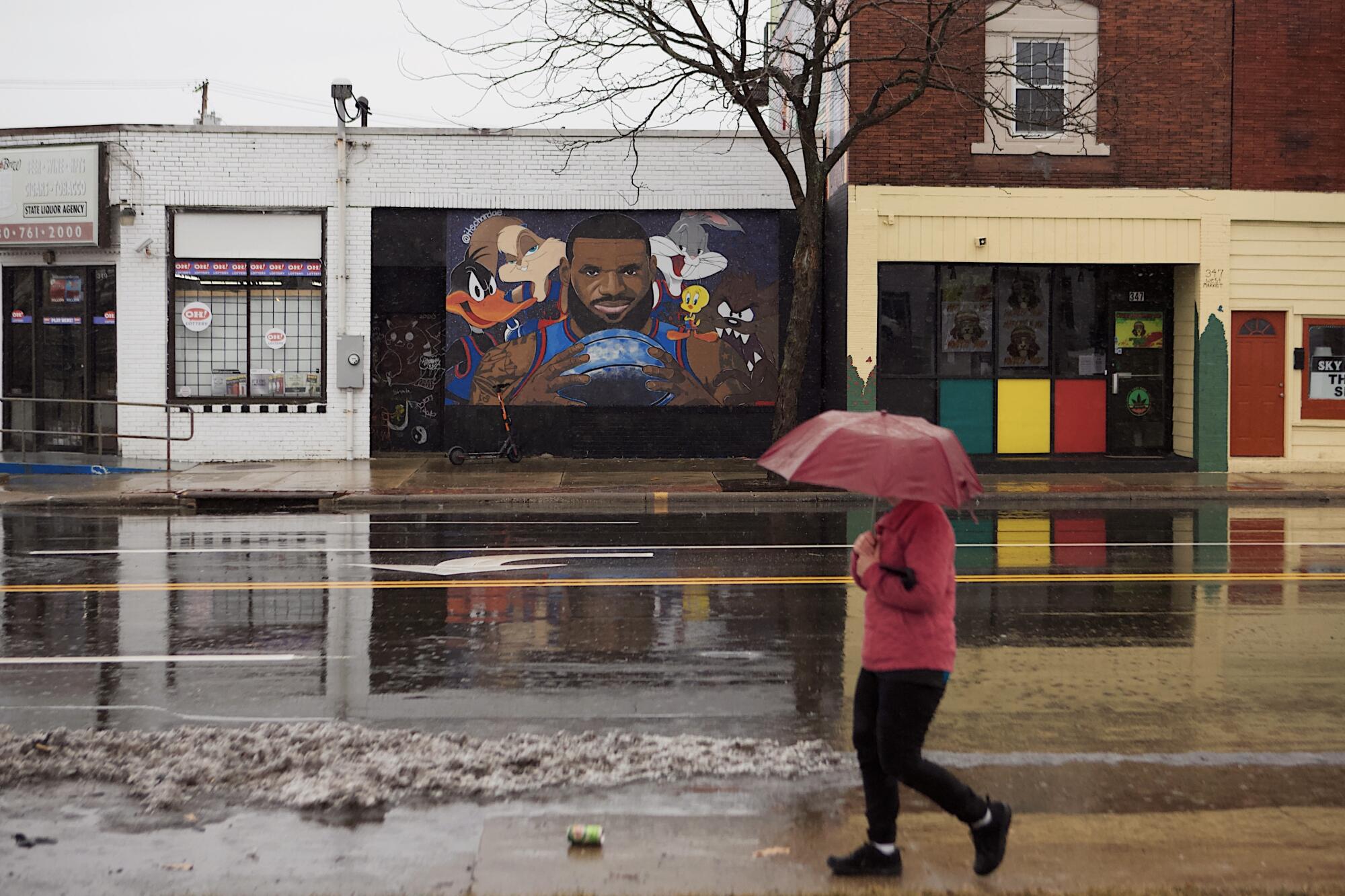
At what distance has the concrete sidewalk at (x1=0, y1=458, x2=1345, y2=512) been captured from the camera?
1736 centimetres

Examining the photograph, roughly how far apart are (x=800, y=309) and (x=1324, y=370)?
8483mm

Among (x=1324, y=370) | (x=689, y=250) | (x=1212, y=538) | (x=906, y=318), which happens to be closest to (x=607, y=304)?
(x=689, y=250)

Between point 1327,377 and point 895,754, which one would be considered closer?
point 895,754

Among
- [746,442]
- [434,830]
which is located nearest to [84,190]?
[746,442]

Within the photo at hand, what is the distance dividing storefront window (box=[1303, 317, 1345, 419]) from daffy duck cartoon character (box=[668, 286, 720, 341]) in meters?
9.38

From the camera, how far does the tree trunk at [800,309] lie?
1884 centimetres

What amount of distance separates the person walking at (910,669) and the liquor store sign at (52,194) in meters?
19.2

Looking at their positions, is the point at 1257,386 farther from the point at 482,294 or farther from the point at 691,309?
the point at 482,294

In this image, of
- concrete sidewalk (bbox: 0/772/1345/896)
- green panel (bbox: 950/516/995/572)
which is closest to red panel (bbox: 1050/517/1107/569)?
green panel (bbox: 950/516/995/572)

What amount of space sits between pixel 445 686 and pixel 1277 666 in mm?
5056

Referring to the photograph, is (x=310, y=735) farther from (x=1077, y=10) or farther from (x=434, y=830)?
(x=1077, y=10)

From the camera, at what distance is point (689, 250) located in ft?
70.8

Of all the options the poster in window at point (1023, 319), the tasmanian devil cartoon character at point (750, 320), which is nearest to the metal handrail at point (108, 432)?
the tasmanian devil cartoon character at point (750, 320)

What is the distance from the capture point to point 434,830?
5.39m
